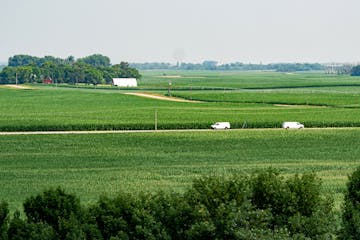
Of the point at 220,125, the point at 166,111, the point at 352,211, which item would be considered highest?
the point at 352,211

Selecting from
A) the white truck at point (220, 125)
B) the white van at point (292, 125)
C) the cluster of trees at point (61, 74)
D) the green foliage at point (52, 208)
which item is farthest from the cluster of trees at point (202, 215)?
the cluster of trees at point (61, 74)

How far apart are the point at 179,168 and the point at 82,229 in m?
21.9

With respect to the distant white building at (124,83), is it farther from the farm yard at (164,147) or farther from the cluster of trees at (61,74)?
the farm yard at (164,147)

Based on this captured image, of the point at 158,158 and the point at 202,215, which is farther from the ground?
the point at 202,215

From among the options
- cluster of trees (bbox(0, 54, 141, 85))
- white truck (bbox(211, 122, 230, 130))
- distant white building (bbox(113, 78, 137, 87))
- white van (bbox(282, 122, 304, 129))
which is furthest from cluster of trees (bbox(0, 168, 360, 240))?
cluster of trees (bbox(0, 54, 141, 85))

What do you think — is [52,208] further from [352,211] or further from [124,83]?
[124,83]

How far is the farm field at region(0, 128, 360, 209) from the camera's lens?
42719mm

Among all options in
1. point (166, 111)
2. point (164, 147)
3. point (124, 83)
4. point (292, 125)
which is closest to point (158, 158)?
point (164, 147)

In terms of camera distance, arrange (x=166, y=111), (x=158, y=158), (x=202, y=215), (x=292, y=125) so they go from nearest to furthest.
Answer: (x=202, y=215), (x=158, y=158), (x=292, y=125), (x=166, y=111)

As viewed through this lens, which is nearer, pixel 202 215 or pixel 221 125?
pixel 202 215

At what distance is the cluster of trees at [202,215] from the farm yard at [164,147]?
5950mm

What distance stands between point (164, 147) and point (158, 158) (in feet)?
17.3

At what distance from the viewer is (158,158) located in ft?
173

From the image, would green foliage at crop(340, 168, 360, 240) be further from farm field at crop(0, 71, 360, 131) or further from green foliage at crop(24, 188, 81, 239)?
farm field at crop(0, 71, 360, 131)
